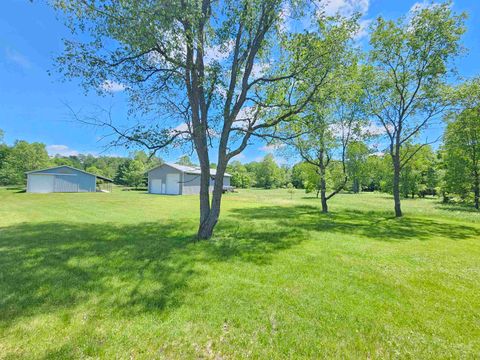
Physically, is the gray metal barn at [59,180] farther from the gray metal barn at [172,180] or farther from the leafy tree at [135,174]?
the leafy tree at [135,174]

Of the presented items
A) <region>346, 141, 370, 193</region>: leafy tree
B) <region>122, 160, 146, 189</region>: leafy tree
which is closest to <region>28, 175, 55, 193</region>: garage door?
<region>122, 160, 146, 189</region>: leafy tree

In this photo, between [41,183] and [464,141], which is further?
[41,183]

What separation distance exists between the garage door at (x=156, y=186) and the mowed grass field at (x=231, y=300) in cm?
2013

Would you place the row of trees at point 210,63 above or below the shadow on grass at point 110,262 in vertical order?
above

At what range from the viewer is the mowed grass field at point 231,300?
232 cm

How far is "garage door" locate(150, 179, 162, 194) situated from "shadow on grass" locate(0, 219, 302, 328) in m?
18.4

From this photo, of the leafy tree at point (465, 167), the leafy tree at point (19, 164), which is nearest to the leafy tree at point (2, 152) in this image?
the leafy tree at point (19, 164)

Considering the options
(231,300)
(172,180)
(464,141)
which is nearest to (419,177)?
(464,141)

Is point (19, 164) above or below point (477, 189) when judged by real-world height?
above

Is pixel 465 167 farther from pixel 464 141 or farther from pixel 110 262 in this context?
pixel 110 262

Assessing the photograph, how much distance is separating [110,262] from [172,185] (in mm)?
21358

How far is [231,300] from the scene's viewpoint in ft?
10.5

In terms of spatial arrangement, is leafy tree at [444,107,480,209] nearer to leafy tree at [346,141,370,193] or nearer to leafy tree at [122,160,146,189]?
leafy tree at [346,141,370,193]

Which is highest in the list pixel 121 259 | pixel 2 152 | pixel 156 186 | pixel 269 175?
pixel 2 152
